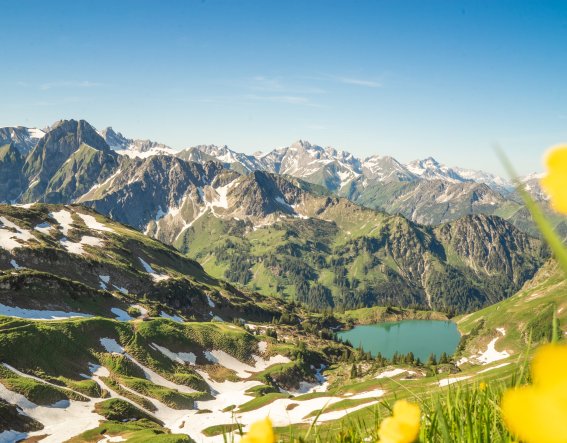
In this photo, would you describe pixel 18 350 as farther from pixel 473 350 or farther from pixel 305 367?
pixel 473 350

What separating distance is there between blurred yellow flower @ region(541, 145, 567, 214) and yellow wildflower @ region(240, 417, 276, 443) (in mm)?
1298

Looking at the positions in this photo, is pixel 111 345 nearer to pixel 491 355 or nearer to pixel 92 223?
pixel 92 223

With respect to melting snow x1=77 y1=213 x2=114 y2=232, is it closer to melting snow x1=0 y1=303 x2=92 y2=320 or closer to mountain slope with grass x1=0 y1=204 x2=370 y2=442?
mountain slope with grass x1=0 y1=204 x2=370 y2=442

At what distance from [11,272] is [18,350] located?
29864 mm

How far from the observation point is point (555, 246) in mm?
1234

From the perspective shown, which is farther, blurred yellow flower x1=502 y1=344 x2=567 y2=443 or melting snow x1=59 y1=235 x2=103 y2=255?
melting snow x1=59 y1=235 x2=103 y2=255

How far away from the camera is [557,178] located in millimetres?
838

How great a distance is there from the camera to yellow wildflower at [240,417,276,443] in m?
1.59

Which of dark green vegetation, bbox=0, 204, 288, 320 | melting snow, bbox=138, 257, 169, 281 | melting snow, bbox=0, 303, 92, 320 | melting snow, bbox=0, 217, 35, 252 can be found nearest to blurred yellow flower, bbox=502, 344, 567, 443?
melting snow, bbox=0, 303, 92, 320

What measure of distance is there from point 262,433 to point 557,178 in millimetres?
1362

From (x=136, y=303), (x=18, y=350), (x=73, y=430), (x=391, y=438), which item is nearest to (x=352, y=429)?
(x=391, y=438)

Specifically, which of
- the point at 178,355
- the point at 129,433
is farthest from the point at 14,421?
the point at 178,355

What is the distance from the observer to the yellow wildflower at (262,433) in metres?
1.59

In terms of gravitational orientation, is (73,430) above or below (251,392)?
above
